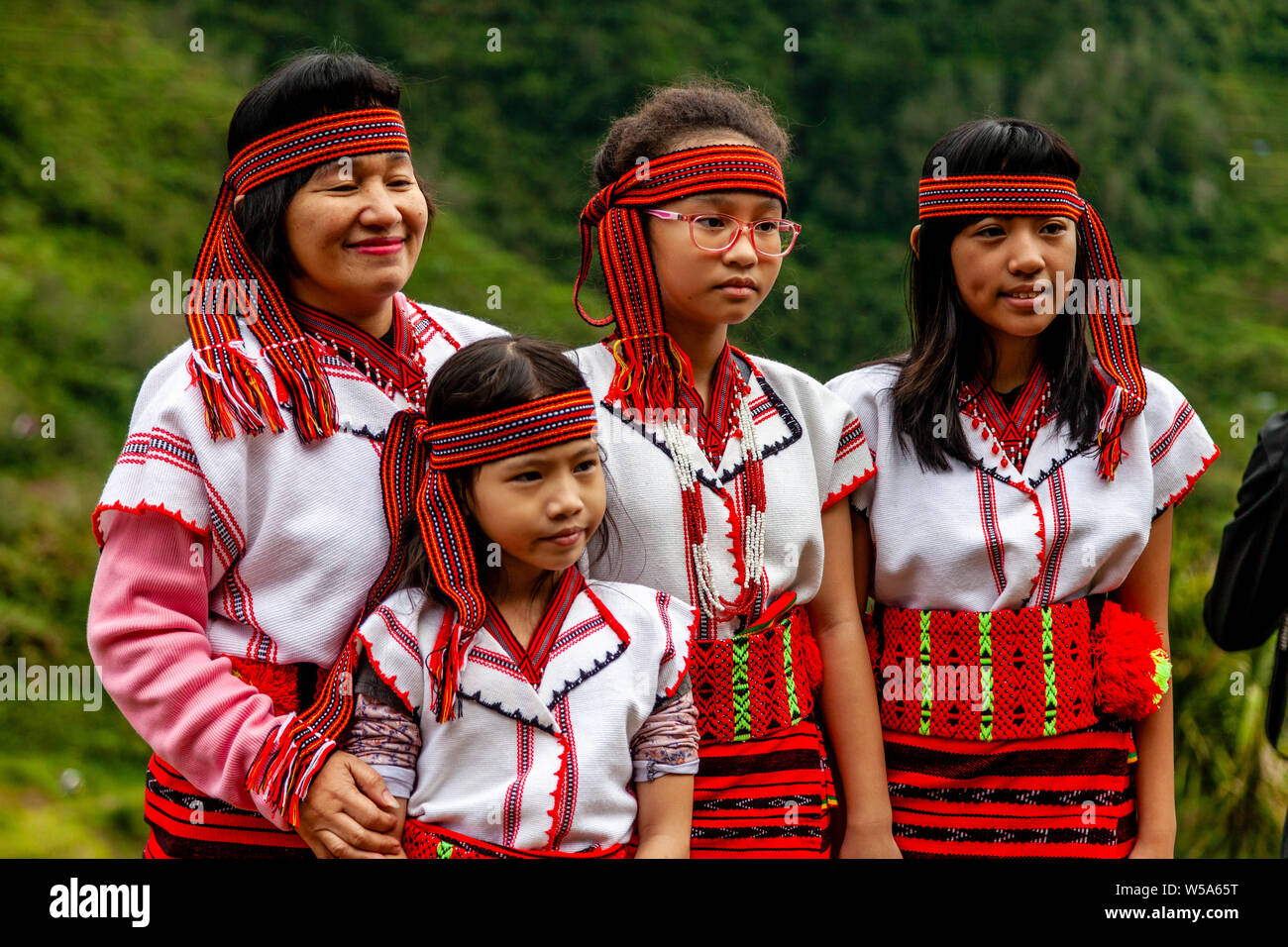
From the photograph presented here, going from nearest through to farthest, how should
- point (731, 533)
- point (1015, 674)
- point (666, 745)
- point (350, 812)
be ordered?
point (350, 812), point (666, 745), point (731, 533), point (1015, 674)

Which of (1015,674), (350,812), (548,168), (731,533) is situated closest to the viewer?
(350,812)

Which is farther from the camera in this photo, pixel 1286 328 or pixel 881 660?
pixel 1286 328

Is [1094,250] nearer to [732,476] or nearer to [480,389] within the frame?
[732,476]

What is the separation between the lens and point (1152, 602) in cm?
267

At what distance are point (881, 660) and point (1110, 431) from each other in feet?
1.97

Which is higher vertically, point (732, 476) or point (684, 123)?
point (684, 123)

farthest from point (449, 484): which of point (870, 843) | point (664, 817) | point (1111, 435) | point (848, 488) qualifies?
point (1111, 435)

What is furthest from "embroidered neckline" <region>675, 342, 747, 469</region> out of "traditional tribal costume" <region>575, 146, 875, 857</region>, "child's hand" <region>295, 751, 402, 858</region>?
"child's hand" <region>295, 751, 402, 858</region>

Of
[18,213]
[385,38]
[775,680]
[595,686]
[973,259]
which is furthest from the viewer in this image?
[385,38]

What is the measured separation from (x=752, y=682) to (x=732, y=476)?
0.35 m

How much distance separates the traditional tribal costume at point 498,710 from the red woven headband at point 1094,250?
34.5 inches

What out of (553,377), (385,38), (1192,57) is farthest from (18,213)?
(1192,57)

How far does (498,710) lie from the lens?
2.10 m

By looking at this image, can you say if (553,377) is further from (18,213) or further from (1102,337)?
(18,213)
